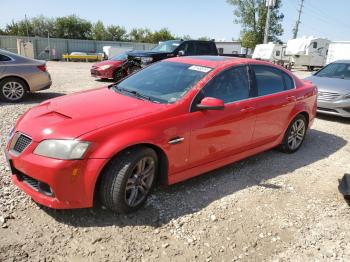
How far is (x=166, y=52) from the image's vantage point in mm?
12539

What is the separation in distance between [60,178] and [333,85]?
24.4 feet

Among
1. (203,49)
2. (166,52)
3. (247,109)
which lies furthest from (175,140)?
(203,49)

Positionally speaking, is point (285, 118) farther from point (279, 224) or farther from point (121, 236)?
point (121, 236)

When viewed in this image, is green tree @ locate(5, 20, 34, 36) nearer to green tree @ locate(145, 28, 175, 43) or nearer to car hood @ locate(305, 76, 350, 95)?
green tree @ locate(145, 28, 175, 43)

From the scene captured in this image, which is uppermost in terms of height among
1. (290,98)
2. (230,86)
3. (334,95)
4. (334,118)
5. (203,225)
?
(230,86)

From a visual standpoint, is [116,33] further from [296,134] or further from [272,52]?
[296,134]

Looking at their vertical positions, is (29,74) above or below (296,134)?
above

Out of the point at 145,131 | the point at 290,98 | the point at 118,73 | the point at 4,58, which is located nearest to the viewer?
the point at 145,131

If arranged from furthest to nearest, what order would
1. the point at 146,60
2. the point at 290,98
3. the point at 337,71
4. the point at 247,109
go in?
the point at 146,60, the point at 337,71, the point at 290,98, the point at 247,109

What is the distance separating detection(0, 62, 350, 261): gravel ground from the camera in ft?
9.32

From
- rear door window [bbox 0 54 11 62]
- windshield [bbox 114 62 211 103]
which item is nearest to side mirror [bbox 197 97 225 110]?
windshield [bbox 114 62 211 103]

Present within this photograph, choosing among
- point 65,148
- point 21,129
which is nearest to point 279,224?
point 65,148

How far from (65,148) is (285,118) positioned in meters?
3.43

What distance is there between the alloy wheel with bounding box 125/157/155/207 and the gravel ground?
0.54 feet
